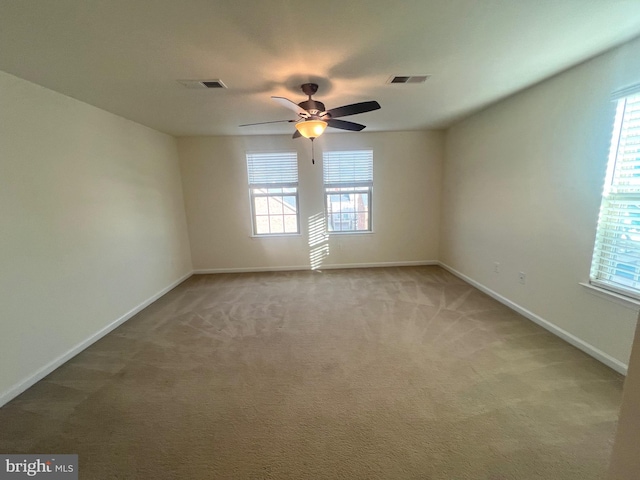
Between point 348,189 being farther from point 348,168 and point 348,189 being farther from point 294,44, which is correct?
point 294,44

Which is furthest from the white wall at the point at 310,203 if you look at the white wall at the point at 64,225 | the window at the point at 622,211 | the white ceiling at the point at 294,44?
the window at the point at 622,211

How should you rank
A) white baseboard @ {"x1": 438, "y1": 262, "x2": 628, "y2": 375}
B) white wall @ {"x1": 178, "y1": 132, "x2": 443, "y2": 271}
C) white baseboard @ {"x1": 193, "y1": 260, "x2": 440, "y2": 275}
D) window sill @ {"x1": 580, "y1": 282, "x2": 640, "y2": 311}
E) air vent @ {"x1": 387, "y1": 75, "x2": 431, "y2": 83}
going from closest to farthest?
window sill @ {"x1": 580, "y1": 282, "x2": 640, "y2": 311} < white baseboard @ {"x1": 438, "y1": 262, "x2": 628, "y2": 375} < air vent @ {"x1": 387, "y1": 75, "x2": 431, "y2": 83} < white wall @ {"x1": 178, "y1": 132, "x2": 443, "y2": 271} < white baseboard @ {"x1": 193, "y1": 260, "x2": 440, "y2": 275}

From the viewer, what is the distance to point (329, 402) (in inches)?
68.5

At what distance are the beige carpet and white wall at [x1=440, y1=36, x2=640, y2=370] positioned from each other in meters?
0.33

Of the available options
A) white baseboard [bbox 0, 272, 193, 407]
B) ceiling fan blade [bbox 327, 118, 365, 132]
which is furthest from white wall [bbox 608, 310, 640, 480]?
white baseboard [bbox 0, 272, 193, 407]

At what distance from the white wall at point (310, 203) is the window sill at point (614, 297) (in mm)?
2758

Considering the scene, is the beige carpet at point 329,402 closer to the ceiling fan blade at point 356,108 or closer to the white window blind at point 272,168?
the ceiling fan blade at point 356,108

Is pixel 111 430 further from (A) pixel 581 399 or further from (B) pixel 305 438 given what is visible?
(A) pixel 581 399

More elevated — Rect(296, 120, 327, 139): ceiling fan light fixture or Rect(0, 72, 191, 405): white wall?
Rect(296, 120, 327, 139): ceiling fan light fixture

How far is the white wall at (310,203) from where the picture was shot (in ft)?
14.5

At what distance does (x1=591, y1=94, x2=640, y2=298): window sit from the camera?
1863 mm

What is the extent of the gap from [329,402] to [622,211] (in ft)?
8.73

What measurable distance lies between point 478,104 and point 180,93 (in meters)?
3.42

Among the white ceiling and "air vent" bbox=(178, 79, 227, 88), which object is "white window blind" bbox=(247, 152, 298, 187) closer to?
the white ceiling
